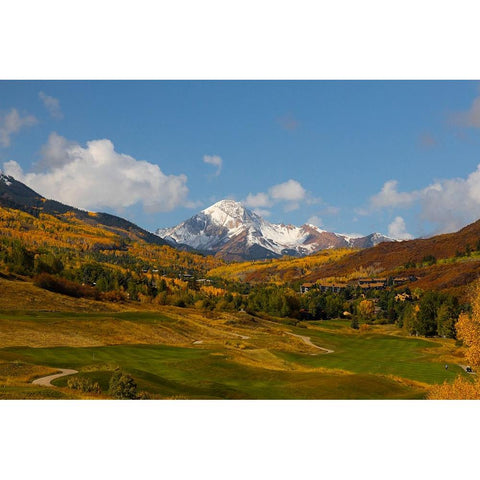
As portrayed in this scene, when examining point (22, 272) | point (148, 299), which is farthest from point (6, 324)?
point (148, 299)

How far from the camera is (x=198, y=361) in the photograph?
194ft

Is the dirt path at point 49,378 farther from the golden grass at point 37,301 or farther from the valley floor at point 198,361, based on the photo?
the golden grass at point 37,301

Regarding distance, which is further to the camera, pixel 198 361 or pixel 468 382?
pixel 198 361

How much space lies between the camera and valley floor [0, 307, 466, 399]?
44031mm

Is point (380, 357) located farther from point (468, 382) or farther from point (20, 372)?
point (20, 372)

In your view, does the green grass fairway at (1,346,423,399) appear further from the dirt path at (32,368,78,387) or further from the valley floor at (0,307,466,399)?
the dirt path at (32,368,78,387)

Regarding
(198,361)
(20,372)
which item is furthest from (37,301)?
(20,372)

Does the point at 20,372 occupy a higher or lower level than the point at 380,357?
higher

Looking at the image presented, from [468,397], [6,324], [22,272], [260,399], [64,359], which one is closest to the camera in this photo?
[468,397]

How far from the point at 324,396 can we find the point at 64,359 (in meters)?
28.7

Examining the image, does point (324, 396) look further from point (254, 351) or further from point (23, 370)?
point (254, 351)

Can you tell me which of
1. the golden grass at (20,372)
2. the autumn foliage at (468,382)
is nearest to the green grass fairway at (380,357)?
the autumn foliage at (468,382)

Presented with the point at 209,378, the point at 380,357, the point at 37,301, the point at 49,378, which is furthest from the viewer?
the point at 380,357

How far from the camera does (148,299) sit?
5792 inches
